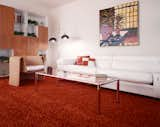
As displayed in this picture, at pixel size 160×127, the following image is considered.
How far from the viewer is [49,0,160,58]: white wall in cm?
337

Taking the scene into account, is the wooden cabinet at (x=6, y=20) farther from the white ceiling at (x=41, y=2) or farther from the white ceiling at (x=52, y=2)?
the white ceiling at (x=52, y=2)

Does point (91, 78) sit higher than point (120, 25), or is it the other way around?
point (120, 25)

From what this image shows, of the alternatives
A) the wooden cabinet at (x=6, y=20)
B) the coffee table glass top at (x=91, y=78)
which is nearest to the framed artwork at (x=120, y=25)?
the coffee table glass top at (x=91, y=78)

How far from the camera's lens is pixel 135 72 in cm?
282

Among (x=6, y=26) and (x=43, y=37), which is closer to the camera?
(x=6, y=26)

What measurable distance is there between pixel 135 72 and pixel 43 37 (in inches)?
146

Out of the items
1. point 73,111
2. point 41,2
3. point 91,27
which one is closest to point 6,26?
point 41,2

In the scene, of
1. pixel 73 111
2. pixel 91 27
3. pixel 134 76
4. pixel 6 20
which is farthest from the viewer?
pixel 91 27

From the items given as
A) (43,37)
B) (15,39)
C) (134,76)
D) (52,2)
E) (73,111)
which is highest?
(52,2)

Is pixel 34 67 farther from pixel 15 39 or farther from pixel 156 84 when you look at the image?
pixel 156 84

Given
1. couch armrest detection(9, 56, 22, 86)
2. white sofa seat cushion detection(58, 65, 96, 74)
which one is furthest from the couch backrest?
couch armrest detection(9, 56, 22, 86)

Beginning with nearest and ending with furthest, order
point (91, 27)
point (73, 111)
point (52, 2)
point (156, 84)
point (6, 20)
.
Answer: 1. point (73, 111)
2. point (156, 84)
3. point (6, 20)
4. point (91, 27)
5. point (52, 2)

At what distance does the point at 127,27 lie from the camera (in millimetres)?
3693

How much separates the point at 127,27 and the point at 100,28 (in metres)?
0.83
